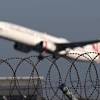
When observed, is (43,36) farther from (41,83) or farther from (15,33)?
A: (41,83)

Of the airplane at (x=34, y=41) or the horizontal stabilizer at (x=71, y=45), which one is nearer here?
the airplane at (x=34, y=41)

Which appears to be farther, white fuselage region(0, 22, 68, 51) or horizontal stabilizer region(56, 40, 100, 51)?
horizontal stabilizer region(56, 40, 100, 51)

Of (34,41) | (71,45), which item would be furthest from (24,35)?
(71,45)

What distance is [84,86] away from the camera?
103 feet

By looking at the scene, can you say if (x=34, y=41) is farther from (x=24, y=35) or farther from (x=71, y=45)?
(x=71, y=45)

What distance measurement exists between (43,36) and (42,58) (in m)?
42.1

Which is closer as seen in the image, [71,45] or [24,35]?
[24,35]

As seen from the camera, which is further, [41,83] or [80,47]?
[80,47]

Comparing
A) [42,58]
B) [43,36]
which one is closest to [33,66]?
[42,58]

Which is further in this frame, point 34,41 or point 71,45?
point 71,45

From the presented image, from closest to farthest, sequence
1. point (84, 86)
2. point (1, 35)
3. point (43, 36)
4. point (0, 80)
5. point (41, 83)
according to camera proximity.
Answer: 1. point (84, 86)
2. point (41, 83)
3. point (1, 35)
4. point (43, 36)
5. point (0, 80)

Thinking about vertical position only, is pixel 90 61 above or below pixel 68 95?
above

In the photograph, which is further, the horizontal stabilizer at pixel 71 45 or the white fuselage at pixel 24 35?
the horizontal stabilizer at pixel 71 45

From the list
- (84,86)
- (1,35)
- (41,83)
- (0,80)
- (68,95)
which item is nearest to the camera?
(68,95)
